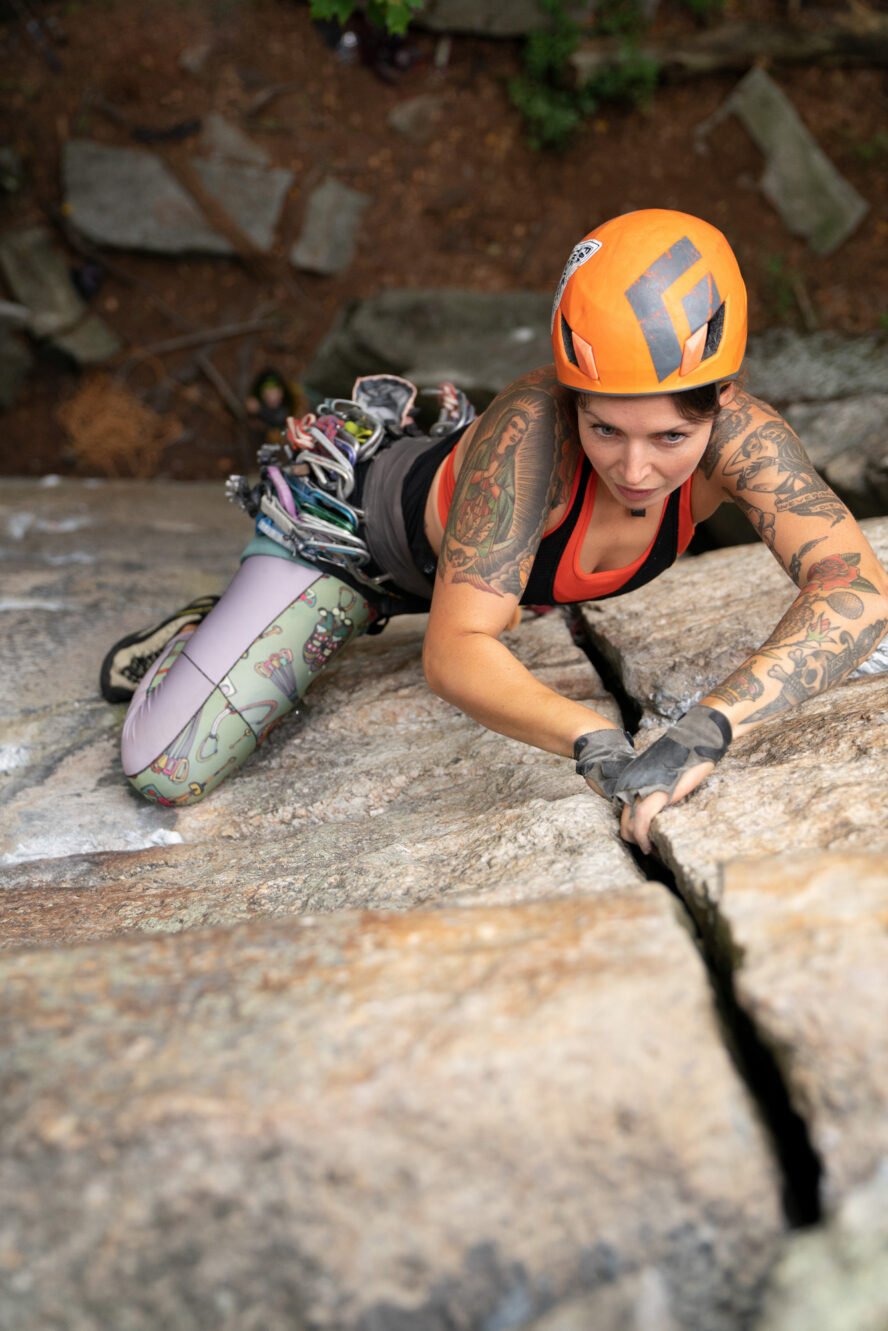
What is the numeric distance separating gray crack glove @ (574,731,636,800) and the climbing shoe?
1627 millimetres

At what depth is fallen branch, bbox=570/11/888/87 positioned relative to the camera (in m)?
6.85

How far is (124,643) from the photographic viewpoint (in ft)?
11.1

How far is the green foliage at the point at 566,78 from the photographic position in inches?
267

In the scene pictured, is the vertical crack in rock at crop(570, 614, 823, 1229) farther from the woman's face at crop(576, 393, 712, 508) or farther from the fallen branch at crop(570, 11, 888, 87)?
the fallen branch at crop(570, 11, 888, 87)

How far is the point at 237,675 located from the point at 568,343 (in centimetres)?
134

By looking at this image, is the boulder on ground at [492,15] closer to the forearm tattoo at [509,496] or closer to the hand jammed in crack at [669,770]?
the forearm tattoo at [509,496]

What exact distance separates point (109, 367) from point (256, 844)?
530 centimetres

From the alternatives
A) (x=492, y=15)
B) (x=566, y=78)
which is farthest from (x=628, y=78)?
→ (x=492, y=15)

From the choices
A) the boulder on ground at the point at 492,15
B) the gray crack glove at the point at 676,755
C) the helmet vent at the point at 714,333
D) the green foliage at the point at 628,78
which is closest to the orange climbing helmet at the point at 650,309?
the helmet vent at the point at 714,333

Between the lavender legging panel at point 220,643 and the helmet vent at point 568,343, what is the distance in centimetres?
115

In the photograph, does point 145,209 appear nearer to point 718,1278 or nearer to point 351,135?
point 351,135

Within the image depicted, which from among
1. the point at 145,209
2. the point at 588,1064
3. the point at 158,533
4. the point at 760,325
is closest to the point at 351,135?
the point at 145,209

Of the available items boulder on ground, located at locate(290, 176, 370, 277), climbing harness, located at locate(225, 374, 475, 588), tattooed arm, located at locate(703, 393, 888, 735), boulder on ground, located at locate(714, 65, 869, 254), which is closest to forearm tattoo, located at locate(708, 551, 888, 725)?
tattooed arm, located at locate(703, 393, 888, 735)

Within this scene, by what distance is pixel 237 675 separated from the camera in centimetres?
297
